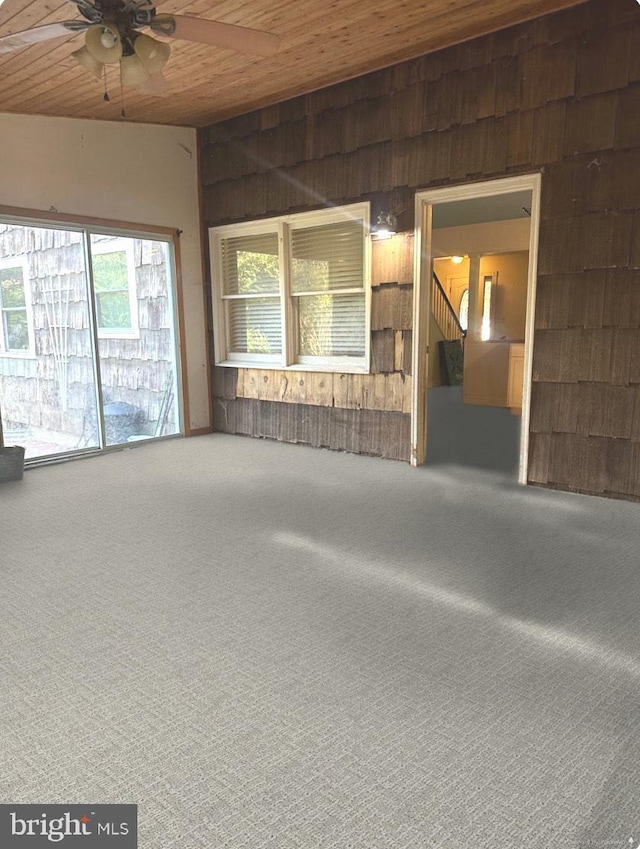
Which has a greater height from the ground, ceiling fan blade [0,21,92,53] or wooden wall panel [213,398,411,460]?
ceiling fan blade [0,21,92,53]

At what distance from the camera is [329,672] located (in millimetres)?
2146

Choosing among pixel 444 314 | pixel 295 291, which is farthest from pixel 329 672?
pixel 444 314

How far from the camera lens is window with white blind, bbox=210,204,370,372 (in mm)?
5559

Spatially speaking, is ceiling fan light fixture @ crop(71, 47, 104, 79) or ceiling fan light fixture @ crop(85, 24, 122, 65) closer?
ceiling fan light fixture @ crop(85, 24, 122, 65)

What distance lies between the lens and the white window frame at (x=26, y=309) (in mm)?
5145

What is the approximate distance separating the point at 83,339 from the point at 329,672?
4499 mm

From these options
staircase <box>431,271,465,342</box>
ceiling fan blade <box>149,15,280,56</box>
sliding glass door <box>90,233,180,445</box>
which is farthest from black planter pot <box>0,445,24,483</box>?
staircase <box>431,271,465,342</box>

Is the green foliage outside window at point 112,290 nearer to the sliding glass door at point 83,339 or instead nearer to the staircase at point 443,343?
the sliding glass door at point 83,339

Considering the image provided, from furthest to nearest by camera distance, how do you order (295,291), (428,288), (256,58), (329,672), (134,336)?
(134,336), (295,291), (428,288), (256,58), (329,672)

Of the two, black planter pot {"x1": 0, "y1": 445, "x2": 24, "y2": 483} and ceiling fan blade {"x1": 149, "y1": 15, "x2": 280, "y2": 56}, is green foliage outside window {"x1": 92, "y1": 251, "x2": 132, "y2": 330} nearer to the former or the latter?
black planter pot {"x1": 0, "y1": 445, "x2": 24, "y2": 483}

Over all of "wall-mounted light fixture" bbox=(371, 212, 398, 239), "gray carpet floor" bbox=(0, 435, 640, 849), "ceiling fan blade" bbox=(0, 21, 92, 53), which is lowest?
"gray carpet floor" bbox=(0, 435, 640, 849)

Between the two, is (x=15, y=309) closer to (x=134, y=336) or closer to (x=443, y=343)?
(x=134, y=336)

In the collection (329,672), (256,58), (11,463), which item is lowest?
(329,672)

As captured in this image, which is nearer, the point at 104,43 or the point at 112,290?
the point at 104,43
